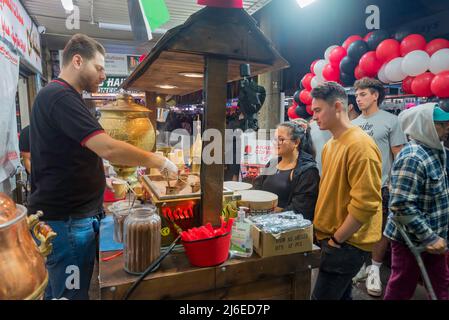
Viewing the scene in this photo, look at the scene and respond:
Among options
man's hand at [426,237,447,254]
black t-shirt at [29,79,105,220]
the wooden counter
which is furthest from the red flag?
man's hand at [426,237,447,254]

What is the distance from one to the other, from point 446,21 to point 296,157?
6050mm

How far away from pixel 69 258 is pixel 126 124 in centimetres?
80

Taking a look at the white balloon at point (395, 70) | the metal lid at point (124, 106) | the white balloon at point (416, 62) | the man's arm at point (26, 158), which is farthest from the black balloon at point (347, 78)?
the man's arm at point (26, 158)

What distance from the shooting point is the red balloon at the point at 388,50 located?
3.85 m

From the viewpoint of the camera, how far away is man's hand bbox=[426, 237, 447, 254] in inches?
71.6

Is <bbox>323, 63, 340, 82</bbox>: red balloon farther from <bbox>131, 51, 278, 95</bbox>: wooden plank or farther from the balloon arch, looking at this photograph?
<bbox>131, 51, 278, 95</bbox>: wooden plank

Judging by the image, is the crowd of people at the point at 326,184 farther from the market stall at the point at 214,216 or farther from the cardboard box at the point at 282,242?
the cardboard box at the point at 282,242

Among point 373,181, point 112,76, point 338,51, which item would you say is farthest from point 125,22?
point 373,181

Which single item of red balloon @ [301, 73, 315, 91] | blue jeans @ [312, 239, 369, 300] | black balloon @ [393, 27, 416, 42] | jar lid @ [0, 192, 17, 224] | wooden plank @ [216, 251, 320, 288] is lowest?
blue jeans @ [312, 239, 369, 300]

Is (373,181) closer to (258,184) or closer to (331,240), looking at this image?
(331,240)

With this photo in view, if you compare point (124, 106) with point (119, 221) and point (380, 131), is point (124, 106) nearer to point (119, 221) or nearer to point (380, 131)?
point (119, 221)

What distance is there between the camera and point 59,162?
1.59 metres

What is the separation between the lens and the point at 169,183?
1.62m

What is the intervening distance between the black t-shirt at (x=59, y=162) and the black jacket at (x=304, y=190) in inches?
50.6
